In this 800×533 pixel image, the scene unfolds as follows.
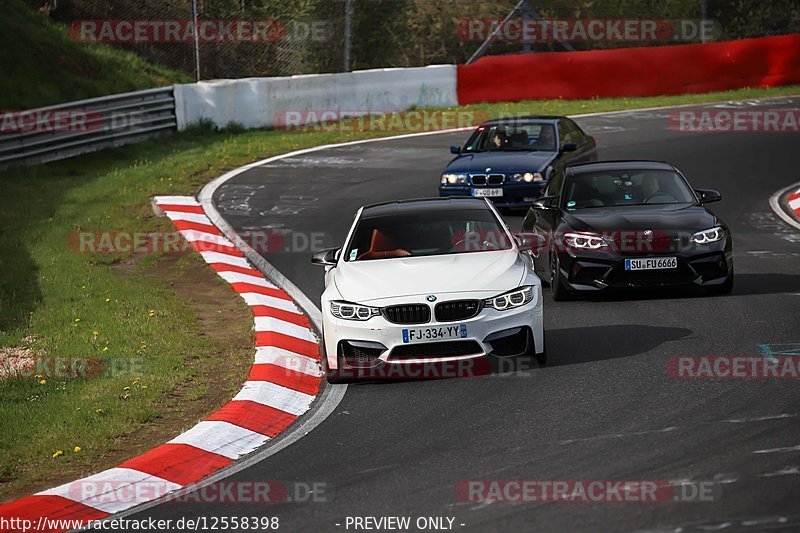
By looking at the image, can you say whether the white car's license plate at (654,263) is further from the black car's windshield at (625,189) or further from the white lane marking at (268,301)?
the white lane marking at (268,301)

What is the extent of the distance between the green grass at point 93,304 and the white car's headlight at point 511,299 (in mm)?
2435

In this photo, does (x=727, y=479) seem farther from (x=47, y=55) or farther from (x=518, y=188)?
(x=47, y=55)

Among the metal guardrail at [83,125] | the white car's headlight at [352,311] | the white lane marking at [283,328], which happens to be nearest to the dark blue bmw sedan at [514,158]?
the white lane marking at [283,328]

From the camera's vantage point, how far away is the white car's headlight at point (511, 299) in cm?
1005

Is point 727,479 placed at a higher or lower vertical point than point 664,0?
lower

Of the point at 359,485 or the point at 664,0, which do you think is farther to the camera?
the point at 664,0

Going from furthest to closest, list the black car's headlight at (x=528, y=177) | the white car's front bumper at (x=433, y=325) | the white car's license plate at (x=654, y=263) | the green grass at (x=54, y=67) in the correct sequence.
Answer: the green grass at (x=54, y=67)
the black car's headlight at (x=528, y=177)
the white car's license plate at (x=654, y=263)
the white car's front bumper at (x=433, y=325)

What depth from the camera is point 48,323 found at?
41.2 feet

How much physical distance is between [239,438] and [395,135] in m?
20.1

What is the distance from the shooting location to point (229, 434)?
9000 mm

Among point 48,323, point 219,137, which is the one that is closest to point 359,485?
point 48,323

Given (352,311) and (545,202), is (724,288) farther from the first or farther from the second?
(352,311)

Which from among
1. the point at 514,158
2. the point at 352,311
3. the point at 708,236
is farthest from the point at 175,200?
the point at 352,311

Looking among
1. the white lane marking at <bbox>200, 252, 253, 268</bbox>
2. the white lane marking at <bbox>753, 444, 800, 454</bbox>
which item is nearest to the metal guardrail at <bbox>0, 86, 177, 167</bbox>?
Result: the white lane marking at <bbox>200, 252, 253, 268</bbox>
